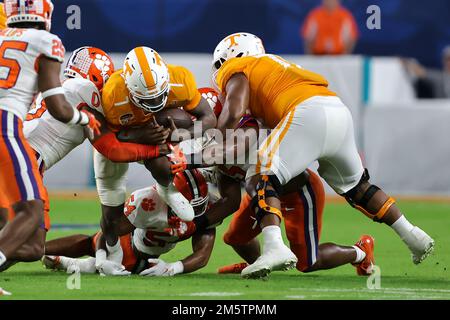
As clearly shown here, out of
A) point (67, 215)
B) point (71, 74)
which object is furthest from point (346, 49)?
point (71, 74)

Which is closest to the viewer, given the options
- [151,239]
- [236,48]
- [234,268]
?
[151,239]

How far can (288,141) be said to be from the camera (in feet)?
21.9

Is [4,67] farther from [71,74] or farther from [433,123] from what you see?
[433,123]

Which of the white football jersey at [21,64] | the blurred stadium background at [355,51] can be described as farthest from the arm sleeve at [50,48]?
the blurred stadium background at [355,51]

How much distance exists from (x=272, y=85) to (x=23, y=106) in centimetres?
162

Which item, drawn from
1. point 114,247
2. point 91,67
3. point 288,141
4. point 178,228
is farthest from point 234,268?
point 91,67

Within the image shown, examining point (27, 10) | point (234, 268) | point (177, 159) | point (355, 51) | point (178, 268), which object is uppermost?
point (27, 10)

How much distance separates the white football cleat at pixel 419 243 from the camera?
6.97m

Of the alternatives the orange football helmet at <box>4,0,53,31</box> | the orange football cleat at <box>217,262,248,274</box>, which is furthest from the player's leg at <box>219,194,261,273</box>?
the orange football helmet at <box>4,0,53,31</box>

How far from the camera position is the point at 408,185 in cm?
1311

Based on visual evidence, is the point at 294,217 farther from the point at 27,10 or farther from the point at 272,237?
the point at 27,10

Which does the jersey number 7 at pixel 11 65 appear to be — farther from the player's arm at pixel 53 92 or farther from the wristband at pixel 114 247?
the wristband at pixel 114 247

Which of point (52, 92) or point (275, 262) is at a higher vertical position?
point (52, 92)

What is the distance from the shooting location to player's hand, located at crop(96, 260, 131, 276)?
696cm
